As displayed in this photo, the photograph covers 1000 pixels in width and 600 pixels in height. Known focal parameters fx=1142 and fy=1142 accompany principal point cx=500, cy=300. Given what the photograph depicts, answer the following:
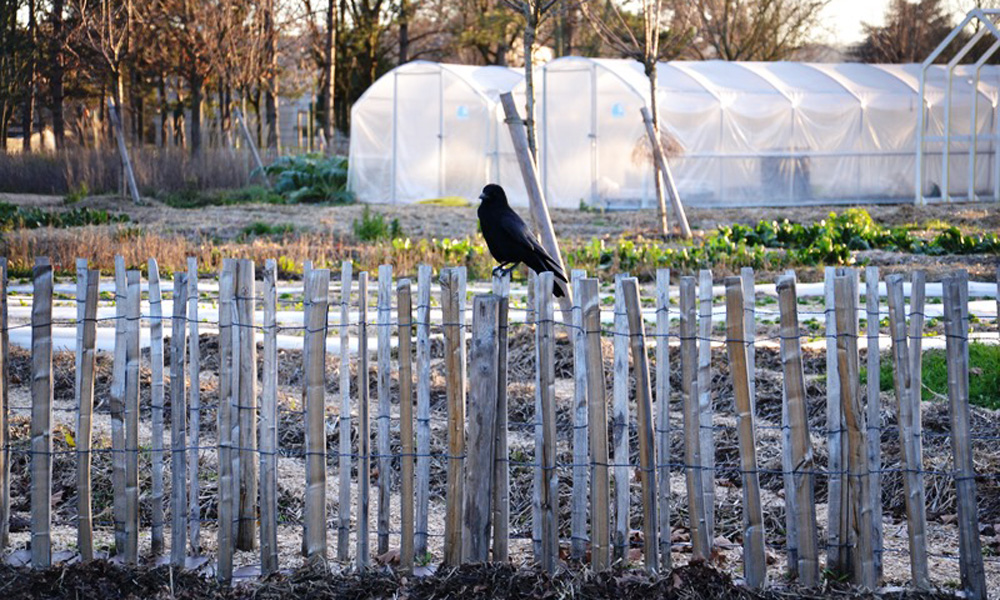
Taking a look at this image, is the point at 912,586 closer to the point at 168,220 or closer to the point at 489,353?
the point at 489,353

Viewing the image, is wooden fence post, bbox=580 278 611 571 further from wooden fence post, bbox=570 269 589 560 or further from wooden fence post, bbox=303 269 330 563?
wooden fence post, bbox=303 269 330 563

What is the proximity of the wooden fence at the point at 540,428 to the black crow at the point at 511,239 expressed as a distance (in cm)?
149

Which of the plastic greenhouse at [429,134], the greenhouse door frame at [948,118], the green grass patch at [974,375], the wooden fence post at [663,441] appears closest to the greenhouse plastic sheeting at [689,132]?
the plastic greenhouse at [429,134]

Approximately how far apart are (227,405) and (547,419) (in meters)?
1.16

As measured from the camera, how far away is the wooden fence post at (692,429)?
391 cm

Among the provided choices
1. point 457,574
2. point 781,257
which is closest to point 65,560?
point 457,574

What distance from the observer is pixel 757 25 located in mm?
32125

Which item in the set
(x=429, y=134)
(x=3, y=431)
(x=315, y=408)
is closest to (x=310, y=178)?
(x=429, y=134)

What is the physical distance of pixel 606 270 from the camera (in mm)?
11500

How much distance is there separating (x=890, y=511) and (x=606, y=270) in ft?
22.2

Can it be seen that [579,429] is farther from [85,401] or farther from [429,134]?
[429,134]

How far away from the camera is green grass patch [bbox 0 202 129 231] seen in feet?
51.3

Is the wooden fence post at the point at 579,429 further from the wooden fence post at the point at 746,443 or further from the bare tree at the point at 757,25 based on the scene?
the bare tree at the point at 757,25

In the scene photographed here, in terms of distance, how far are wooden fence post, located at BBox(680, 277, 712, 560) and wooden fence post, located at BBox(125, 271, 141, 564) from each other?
1.94m
